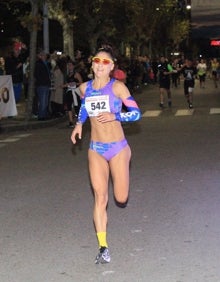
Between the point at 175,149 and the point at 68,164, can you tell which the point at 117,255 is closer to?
the point at 68,164

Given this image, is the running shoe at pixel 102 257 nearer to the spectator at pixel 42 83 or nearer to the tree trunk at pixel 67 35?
the spectator at pixel 42 83

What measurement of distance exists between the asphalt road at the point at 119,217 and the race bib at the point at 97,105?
134 cm

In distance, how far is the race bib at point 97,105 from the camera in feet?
18.5

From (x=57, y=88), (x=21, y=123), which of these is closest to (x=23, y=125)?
(x=21, y=123)

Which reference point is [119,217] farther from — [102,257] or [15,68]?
[15,68]

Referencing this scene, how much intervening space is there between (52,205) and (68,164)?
3.14m

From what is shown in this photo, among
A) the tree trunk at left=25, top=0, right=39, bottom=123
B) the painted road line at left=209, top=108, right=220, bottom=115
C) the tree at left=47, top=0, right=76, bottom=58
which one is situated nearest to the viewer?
the tree trunk at left=25, top=0, right=39, bottom=123

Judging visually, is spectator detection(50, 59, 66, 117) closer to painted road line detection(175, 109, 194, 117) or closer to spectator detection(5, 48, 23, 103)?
spectator detection(5, 48, 23, 103)

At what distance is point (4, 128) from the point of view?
670 inches

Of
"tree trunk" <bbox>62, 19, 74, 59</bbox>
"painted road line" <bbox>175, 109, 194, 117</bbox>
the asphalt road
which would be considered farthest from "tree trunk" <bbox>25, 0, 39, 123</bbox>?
"tree trunk" <bbox>62, 19, 74, 59</bbox>

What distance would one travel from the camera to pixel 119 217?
7324mm

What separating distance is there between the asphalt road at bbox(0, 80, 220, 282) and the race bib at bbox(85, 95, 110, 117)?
4.40ft

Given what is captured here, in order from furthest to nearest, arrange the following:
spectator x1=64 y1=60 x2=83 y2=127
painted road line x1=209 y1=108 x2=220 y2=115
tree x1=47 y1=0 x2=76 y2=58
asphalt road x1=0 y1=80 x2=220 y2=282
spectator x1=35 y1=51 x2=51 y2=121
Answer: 1. tree x1=47 y1=0 x2=76 y2=58
2. painted road line x1=209 y1=108 x2=220 y2=115
3. spectator x1=35 y1=51 x2=51 y2=121
4. spectator x1=64 y1=60 x2=83 y2=127
5. asphalt road x1=0 y1=80 x2=220 y2=282

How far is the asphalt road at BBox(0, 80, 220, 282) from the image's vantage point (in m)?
5.47
